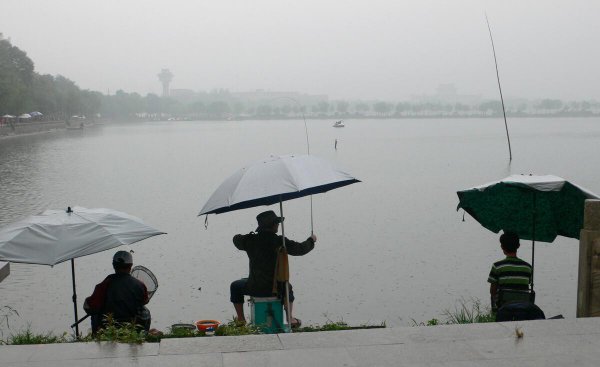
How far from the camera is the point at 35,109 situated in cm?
10469

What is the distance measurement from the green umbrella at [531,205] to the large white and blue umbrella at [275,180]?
6.32 ft

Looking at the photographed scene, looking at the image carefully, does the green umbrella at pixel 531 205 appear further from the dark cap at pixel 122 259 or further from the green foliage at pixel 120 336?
the green foliage at pixel 120 336

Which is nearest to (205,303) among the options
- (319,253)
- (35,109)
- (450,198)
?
(319,253)

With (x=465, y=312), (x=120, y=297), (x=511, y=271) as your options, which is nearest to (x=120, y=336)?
(x=120, y=297)

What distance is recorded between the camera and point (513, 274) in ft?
21.8

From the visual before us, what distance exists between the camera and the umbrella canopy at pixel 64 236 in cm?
629

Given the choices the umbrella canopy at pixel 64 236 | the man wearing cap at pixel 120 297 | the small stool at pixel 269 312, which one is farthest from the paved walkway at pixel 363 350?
the small stool at pixel 269 312

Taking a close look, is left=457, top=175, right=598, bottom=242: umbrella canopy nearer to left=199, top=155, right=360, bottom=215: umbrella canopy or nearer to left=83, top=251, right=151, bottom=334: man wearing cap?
left=199, top=155, right=360, bottom=215: umbrella canopy

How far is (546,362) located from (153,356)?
277 centimetres

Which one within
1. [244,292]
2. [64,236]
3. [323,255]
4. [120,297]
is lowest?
[323,255]

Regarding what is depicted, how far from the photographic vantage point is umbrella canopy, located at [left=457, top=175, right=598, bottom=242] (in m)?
7.17

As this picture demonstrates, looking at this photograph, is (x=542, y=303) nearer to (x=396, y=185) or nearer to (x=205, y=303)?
(x=205, y=303)

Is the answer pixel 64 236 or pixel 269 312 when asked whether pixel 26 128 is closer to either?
pixel 64 236

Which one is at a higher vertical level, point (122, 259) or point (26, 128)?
point (122, 259)
